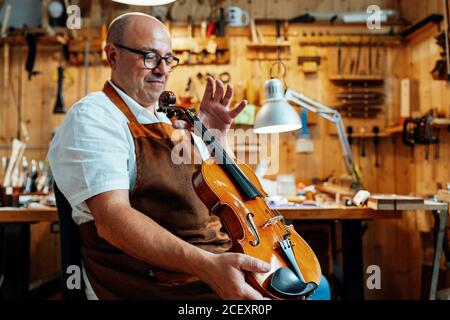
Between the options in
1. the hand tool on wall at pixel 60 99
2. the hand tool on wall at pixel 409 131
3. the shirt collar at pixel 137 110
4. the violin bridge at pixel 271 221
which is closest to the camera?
the violin bridge at pixel 271 221

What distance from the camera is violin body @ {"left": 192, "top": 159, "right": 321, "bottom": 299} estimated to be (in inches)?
34.4

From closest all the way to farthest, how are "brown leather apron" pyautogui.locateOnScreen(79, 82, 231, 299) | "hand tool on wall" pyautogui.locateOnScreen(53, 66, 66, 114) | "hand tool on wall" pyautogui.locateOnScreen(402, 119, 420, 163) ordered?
"brown leather apron" pyautogui.locateOnScreen(79, 82, 231, 299), "hand tool on wall" pyautogui.locateOnScreen(402, 119, 420, 163), "hand tool on wall" pyautogui.locateOnScreen(53, 66, 66, 114)

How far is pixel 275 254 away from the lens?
2.90 ft

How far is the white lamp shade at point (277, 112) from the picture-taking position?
1.99 meters

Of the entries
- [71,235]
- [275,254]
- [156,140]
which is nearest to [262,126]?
[156,140]

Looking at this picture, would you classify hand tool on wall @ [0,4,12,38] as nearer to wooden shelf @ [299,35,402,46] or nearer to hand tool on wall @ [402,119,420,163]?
wooden shelf @ [299,35,402,46]

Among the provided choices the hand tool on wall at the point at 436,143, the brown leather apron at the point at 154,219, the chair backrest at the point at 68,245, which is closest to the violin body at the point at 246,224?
the brown leather apron at the point at 154,219

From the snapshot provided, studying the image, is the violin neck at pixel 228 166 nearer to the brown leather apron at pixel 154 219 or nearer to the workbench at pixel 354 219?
the brown leather apron at pixel 154 219

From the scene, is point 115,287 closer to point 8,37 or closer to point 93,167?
point 93,167

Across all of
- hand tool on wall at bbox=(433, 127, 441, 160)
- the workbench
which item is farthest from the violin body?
hand tool on wall at bbox=(433, 127, 441, 160)

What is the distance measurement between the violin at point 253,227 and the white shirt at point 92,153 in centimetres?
14

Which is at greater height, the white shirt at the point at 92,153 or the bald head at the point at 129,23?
the bald head at the point at 129,23
